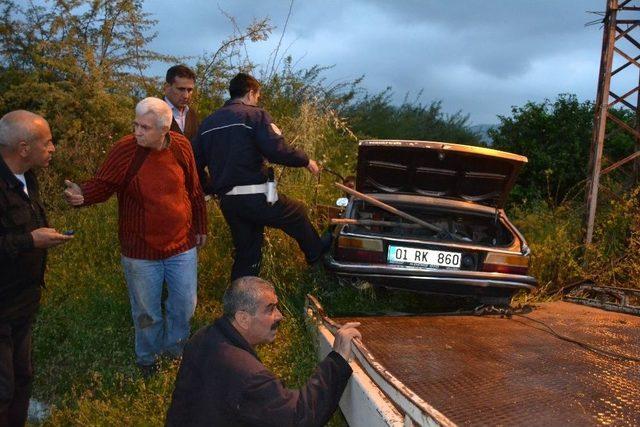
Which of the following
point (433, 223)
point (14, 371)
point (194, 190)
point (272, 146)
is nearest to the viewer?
point (14, 371)

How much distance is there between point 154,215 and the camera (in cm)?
430

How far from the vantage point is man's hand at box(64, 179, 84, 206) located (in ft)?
13.3

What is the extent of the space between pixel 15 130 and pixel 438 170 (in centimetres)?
367

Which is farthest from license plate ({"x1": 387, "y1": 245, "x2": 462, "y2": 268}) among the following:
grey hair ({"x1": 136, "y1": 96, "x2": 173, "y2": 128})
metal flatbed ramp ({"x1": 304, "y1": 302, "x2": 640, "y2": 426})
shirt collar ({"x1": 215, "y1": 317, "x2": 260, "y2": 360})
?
shirt collar ({"x1": 215, "y1": 317, "x2": 260, "y2": 360})

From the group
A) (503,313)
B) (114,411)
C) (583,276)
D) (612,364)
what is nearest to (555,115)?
(583,276)

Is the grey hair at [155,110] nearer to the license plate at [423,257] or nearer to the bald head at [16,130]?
the bald head at [16,130]

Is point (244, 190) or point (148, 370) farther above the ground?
point (244, 190)

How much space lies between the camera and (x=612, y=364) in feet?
11.4

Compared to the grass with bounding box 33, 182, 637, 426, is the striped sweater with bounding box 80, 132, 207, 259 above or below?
above

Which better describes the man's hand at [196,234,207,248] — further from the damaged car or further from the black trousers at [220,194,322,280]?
the damaged car

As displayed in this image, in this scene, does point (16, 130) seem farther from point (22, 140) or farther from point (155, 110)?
point (155, 110)

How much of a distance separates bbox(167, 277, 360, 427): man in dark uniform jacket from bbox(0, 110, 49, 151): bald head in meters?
1.55

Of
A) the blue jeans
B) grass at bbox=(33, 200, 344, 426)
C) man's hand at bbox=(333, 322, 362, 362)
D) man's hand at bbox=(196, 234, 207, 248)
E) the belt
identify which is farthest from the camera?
the belt

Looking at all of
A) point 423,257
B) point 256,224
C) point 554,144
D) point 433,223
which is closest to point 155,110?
point 256,224
